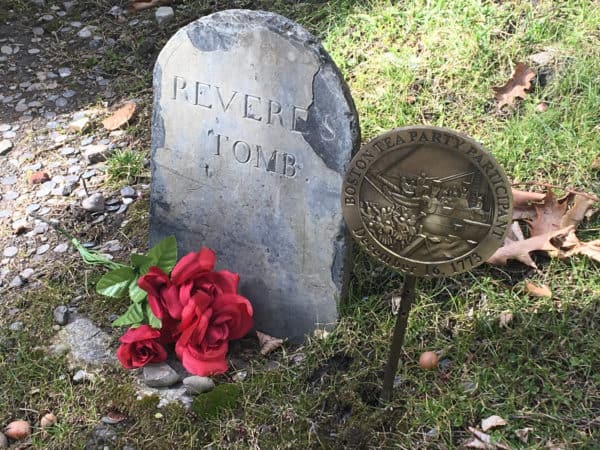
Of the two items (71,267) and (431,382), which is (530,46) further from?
(71,267)

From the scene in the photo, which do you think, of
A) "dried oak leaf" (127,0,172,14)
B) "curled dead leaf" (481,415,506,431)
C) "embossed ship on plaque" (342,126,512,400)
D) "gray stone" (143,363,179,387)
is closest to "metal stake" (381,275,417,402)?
"embossed ship on plaque" (342,126,512,400)

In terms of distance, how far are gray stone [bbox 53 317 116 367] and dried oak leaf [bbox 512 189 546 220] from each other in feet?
4.67

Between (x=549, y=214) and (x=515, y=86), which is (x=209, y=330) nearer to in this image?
(x=549, y=214)

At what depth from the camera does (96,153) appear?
3375mm

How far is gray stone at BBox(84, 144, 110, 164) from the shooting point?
3369 mm

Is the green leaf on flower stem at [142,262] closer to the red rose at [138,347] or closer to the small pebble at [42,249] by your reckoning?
the red rose at [138,347]

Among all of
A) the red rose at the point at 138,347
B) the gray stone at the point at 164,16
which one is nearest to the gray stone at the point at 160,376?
the red rose at the point at 138,347

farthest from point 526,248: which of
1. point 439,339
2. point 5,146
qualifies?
point 5,146

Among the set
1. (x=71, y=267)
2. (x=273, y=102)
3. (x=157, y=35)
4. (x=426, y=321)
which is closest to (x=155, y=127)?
(x=273, y=102)

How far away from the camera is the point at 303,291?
99.9 inches

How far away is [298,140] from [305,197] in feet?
0.60

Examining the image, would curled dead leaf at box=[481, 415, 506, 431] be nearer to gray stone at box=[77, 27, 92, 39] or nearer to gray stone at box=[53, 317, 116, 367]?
gray stone at box=[53, 317, 116, 367]

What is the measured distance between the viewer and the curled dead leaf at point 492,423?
2.14 m

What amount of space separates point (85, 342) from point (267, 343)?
0.60 metres
